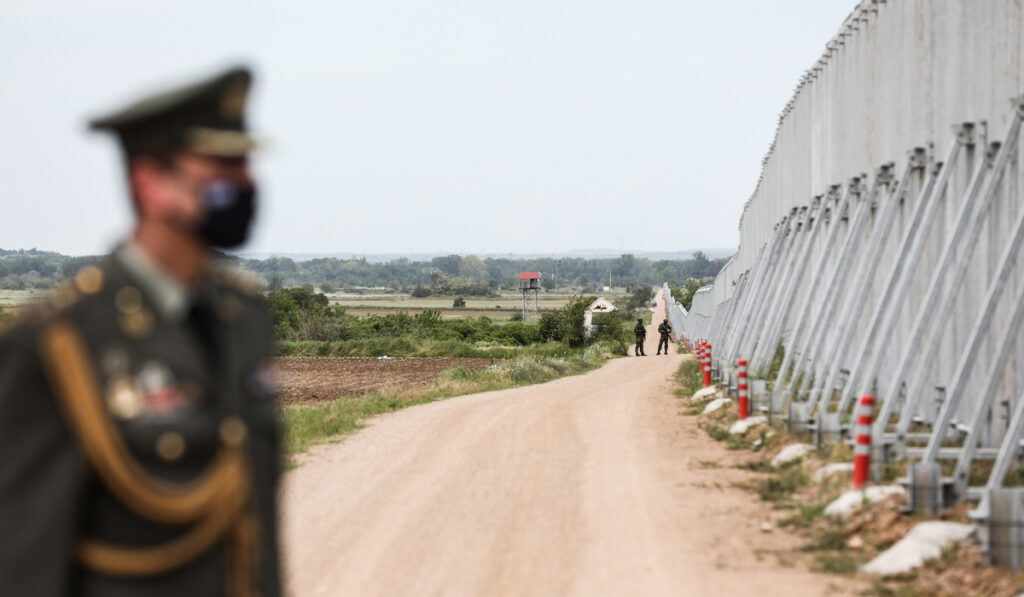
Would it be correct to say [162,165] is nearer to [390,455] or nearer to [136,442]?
[136,442]

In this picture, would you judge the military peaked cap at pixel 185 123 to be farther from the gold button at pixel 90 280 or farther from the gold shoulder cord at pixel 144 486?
the gold shoulder cord at pixel 144 486

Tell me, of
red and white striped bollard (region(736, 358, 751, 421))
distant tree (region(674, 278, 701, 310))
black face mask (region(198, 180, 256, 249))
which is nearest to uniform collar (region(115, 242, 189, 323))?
black face mask (region(198, 180, 256, 249))

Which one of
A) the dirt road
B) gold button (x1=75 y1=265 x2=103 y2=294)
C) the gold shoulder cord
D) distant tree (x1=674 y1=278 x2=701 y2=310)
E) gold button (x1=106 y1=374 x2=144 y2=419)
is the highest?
gold button (x1=75 y1=265 x2=103 y2=294)

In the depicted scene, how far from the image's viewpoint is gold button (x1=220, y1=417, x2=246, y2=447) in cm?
289

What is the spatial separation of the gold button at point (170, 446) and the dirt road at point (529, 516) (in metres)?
7.11

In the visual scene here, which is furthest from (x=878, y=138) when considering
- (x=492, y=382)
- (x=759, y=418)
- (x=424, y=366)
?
(x=424, y=366)

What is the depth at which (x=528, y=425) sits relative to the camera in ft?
71.7

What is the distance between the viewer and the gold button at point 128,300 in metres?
2.78

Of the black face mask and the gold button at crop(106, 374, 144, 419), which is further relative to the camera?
the black face mask

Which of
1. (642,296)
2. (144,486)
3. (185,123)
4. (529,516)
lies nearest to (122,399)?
(144,486)

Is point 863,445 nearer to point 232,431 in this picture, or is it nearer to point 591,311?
point 232,431

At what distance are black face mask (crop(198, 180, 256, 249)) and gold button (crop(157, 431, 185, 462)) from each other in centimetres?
44

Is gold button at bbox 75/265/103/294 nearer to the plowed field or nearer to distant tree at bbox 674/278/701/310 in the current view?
the plowed field

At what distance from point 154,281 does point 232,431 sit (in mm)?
363
